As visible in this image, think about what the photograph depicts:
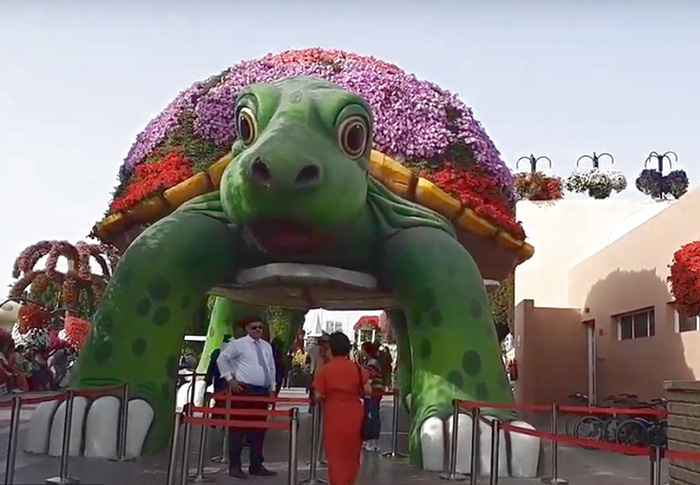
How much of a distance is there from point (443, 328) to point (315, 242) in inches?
58.1

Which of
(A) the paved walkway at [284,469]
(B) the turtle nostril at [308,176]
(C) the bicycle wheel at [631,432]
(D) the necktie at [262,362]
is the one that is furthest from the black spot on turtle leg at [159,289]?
(C) the bicycle wheel at [631,432]

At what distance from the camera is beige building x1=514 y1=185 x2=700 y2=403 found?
1405 centimetres

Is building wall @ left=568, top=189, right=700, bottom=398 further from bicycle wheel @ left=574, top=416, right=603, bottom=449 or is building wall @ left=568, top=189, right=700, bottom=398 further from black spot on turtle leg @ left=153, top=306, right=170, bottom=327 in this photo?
black spot on turtle leg @ left=153, top=306, right=170, bottom=327

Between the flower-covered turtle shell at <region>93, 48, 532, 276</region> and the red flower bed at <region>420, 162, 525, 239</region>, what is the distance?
0.05 ft

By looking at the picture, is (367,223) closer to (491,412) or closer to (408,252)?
(408,252)

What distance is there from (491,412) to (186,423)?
308cm

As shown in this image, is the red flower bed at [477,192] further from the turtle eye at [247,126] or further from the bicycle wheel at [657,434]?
the bicycle wheel at [657,434]

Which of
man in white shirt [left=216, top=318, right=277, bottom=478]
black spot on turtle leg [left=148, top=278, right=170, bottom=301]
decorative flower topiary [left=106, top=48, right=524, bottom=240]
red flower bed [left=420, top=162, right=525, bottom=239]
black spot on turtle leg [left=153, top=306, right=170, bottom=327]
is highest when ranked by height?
decorative flower topiary [left=106, top=48, right=524, bottom=240]

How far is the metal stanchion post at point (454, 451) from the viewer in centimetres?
771

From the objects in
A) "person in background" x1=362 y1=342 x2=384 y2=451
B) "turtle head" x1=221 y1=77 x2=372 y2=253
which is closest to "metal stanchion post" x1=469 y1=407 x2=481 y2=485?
"person in background" x1=362 y1=342 x2=384 y2=451

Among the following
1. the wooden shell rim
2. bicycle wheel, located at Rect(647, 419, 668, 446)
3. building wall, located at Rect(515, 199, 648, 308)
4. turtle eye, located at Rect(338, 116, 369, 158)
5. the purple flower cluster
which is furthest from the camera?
building wall, located at Rect(515, 199, 648, 308)

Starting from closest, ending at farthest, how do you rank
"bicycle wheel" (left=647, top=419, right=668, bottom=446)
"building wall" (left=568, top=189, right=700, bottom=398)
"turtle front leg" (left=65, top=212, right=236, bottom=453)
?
"turtle front leg" (left=65, top=212, right=236, bottom=453), "bicycle wheel" (left=647, top=419, right=668, bottom=446), "building wall" (left=568, top=189, right=700, bottom=398)

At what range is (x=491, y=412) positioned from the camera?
8.05 m

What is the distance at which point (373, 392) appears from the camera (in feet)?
27.1
